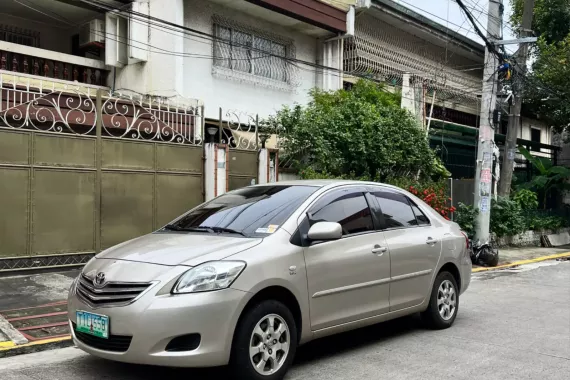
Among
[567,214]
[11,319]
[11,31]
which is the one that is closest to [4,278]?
[11,319]

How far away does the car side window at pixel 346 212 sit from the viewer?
5211mm

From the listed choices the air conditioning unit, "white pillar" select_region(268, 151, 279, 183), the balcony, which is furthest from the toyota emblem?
the air conditioning unit

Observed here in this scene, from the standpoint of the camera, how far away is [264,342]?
4.35 metres

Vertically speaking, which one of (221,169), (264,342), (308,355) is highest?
(221,169)

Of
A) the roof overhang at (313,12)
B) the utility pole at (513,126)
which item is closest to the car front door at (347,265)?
the roof overhang at (313,12)

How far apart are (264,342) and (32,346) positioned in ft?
8.40

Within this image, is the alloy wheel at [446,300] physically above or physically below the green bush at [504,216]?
below

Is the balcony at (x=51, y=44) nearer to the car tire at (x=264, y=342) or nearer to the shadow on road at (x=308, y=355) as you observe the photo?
the shadow on road at (x=308, y=355)

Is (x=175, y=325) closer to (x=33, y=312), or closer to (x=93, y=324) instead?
(x=93, y=324)

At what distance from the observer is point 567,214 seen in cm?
2048

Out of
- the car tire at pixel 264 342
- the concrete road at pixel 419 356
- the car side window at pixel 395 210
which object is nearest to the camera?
the car tire at pixel 264 342

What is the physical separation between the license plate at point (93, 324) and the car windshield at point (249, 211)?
1.23 m

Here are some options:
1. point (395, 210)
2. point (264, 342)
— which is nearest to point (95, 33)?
point (395, 210)

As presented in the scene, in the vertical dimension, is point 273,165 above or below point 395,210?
above
